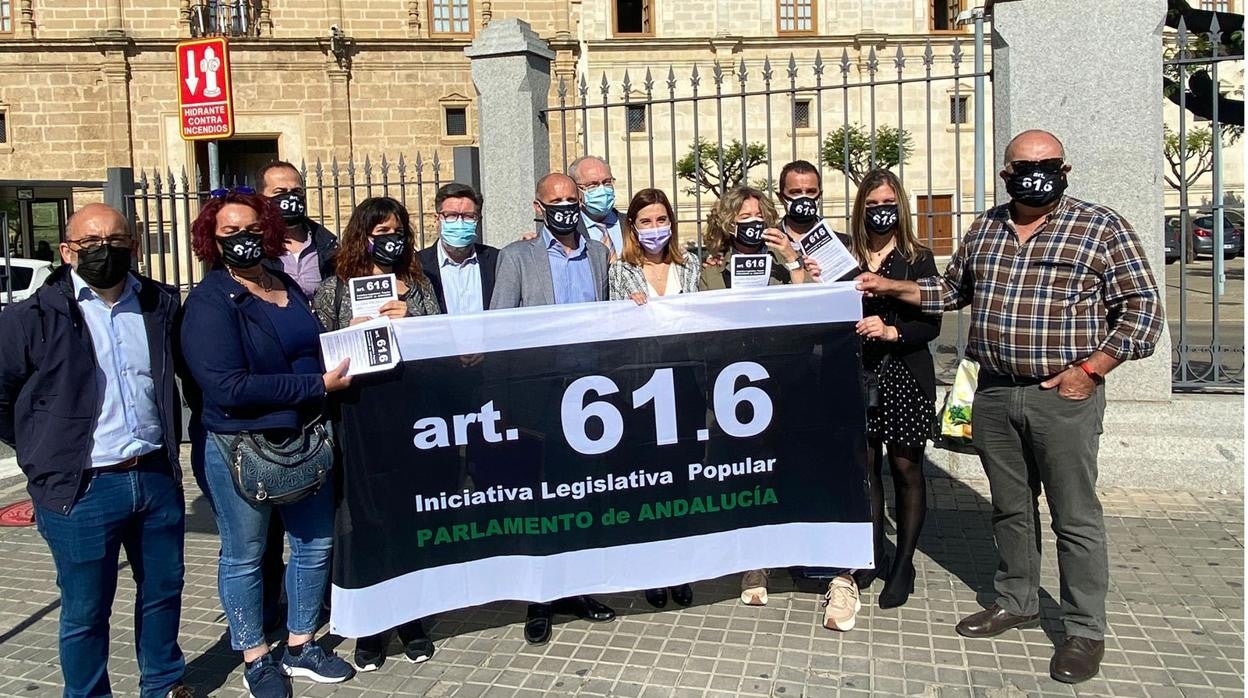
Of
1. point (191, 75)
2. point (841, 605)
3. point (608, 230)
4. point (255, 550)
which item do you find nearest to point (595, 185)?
point (608, 230)

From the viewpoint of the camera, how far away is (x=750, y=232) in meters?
4.66

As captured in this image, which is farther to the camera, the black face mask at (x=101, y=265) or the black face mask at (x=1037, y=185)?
the black face mask at (x=1037, y=185)

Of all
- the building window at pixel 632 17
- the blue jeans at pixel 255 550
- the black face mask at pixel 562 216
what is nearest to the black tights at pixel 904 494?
the black face mask at pixel 562 216

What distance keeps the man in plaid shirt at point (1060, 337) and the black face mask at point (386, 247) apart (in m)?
2.43

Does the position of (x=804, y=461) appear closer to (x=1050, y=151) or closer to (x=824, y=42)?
(x=1050, y=151)

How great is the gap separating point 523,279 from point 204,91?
6.04 m

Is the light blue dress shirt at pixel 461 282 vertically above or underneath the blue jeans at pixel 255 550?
above

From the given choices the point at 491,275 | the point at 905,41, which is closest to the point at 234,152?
the point at 905,41

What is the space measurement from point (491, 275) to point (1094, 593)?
9.92ft

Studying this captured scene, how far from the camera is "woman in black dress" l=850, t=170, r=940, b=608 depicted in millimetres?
4555

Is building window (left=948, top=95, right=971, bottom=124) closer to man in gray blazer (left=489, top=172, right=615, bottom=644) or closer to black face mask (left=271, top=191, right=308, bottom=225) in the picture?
man in gray blazer (left=489, top=172, right=615, bottom=644)

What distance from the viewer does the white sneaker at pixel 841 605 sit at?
4434mm

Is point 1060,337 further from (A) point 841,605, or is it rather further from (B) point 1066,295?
(A) point 841,605

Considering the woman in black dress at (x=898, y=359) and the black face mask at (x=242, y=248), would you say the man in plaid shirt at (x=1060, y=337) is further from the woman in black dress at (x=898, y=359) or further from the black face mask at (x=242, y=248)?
the black face mask at (x=242, y=248)
